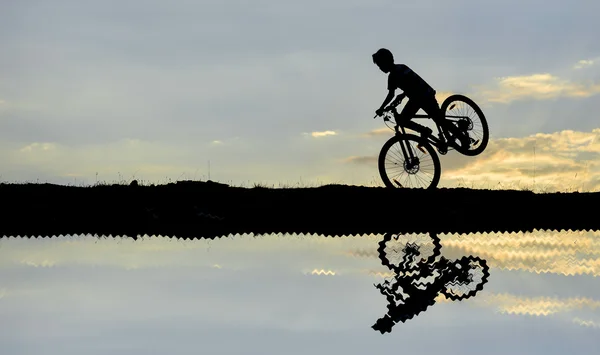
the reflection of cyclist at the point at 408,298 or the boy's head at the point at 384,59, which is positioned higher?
the boy's head at the point at 384,59

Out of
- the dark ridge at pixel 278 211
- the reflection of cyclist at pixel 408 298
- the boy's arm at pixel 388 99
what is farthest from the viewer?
the boy's arm at pixel 388 99

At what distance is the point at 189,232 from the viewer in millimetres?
15570

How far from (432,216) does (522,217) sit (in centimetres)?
252

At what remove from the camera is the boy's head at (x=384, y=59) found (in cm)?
1670

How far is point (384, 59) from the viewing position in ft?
54.8

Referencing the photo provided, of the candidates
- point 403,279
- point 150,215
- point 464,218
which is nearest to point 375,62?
point 464,218

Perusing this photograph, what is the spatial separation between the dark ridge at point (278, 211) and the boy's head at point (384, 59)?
2.89 m

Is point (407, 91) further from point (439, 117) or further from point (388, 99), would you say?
point (439, 117)

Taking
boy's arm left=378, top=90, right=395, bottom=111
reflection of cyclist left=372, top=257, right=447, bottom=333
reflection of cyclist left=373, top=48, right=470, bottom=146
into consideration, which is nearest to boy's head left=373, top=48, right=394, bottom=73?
reflection of cyclist left=373, top=48, right=470, bottom=146

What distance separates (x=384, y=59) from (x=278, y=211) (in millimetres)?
4289

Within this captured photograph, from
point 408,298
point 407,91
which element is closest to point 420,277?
point 408,298

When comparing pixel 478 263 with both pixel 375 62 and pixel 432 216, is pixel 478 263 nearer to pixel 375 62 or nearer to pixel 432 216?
pixel 432 216

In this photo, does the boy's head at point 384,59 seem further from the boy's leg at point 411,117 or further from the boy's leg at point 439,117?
the boy's leg at point 439,117

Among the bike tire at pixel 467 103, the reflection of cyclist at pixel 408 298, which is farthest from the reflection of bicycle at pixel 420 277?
the bike tire at pixel 467 103
